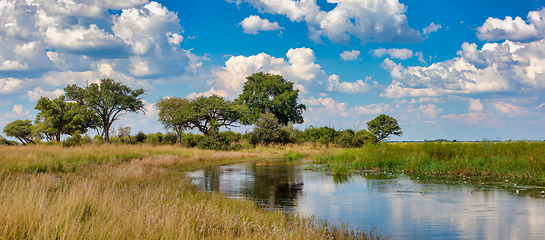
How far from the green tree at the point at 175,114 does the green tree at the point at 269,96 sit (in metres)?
13.5

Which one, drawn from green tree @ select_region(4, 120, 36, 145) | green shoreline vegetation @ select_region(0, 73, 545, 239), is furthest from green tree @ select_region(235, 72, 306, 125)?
green tree @ select_region(4, 120, 36, 145)

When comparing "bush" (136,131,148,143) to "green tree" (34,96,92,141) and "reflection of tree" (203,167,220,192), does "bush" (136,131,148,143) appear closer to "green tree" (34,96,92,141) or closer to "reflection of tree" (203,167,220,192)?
"green tree" (34,96,92,141)

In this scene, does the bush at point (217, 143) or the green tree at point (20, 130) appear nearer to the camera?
the bush at point (217, 143)

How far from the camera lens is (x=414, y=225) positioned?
29.8 ft

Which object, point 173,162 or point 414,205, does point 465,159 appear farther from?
point 173,162

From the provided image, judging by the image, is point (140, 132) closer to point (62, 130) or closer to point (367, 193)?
point (62, 130)

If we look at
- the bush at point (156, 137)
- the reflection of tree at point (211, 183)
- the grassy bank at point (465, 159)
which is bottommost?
the reflection of tree at point (211, 183)

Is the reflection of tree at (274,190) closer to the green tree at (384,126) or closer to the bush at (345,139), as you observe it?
the bush at (345,139)

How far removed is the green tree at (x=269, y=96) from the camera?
7000 centimetres

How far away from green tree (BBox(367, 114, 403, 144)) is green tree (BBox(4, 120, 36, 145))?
63.3 m

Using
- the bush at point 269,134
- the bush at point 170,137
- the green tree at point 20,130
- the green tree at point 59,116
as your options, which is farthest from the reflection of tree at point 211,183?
the green tree at point 20,130

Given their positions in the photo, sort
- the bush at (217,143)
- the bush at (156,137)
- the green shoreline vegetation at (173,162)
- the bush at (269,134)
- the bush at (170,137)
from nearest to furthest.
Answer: the green shoreline vegetation at (173,162), the bush at (217,143), the bush at (269,134), the bush at (156,137), the bush at (170,137)

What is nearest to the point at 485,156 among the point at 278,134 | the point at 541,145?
the point at 541,145

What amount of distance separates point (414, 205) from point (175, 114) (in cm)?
4932
